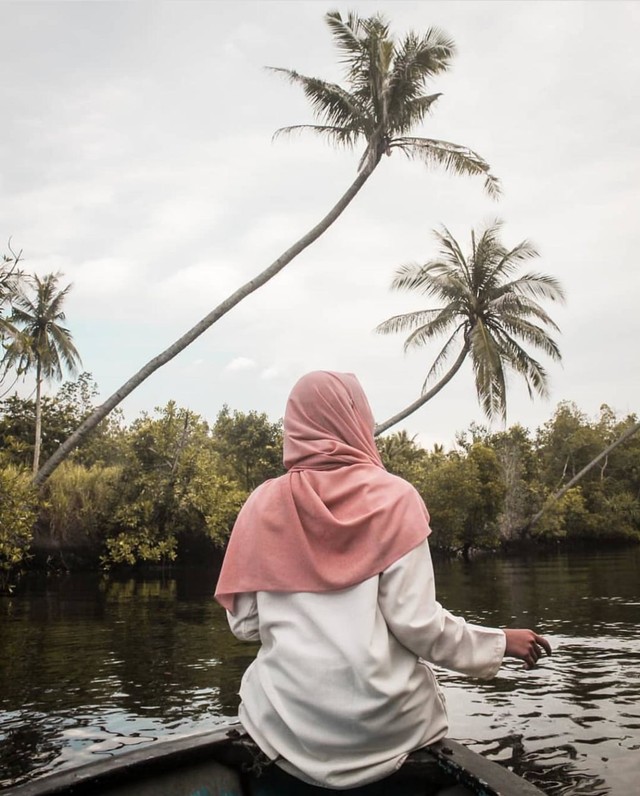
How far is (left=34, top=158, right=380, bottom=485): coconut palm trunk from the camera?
14977 millimetres

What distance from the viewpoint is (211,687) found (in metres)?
7.46

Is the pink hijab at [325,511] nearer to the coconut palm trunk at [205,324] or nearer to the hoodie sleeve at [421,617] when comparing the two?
the hoodie sleeve at [421,617]

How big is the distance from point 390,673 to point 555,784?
3.46 m

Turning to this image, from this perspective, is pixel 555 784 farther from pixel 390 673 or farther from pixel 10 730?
pixel 10 730

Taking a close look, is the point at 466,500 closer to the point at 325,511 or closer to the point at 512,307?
the point at 512,307

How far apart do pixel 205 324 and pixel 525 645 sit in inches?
535

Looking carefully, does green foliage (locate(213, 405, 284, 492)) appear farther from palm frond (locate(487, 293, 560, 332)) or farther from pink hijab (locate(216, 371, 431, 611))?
pink hijab (locate(216, 371, 431, 611))

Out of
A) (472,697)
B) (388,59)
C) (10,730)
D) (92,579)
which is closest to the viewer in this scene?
(10,730)

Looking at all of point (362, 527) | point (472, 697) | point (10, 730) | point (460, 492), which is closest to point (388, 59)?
point (472, 697)

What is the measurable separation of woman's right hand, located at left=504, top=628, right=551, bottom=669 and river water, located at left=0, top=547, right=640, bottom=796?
1.97 feet

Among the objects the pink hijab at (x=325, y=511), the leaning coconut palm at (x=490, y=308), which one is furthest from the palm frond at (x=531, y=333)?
the pink hijab at (x=325, y=511)

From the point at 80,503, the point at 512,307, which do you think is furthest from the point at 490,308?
the point at 80,503

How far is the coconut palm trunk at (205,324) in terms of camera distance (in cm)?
1498

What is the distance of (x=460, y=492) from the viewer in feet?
116
